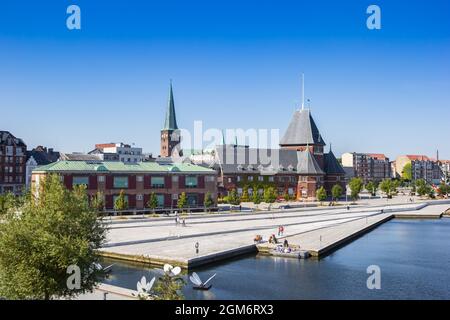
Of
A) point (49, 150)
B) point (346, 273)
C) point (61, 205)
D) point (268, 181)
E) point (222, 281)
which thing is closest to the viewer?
point (61, 205)

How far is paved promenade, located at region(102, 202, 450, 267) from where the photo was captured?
3875cm

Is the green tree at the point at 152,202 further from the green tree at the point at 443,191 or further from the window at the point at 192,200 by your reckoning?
the green tree at the point at 443,191

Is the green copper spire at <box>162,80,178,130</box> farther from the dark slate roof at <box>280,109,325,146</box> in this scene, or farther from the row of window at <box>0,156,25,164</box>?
the row of window at <box>0,156,25,164</box>

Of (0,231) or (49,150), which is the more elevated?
(49,150)

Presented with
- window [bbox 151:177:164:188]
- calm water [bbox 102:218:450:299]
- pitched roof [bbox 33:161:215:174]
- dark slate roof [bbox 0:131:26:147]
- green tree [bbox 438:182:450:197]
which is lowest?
calm water [bbox 102:218:450:299]

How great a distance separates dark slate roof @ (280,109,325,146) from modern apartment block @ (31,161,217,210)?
129ft

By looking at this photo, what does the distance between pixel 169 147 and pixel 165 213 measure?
307ft

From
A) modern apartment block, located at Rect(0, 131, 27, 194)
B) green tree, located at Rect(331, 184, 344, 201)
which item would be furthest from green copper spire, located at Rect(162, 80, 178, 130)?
green tree, located at Rect(331, 184, 344, 201)

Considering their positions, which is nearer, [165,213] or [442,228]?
[442,228]

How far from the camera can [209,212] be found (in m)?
76.1

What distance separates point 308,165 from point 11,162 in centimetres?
6522

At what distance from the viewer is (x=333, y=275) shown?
34562 millimetres
